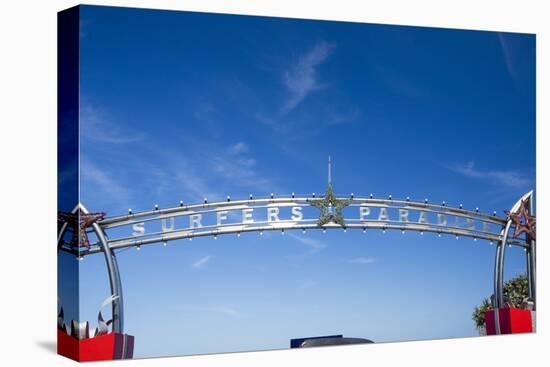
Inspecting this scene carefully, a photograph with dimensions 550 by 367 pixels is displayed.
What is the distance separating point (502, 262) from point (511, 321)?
0.88m

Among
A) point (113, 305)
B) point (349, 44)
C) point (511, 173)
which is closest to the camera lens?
point (113, 305)

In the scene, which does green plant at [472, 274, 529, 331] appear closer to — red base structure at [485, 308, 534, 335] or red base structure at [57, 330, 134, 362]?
red base structure at [485, 308, 534, 335]

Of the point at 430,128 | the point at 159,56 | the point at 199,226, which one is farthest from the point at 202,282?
the point at 430,128

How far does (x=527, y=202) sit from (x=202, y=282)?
516 cm

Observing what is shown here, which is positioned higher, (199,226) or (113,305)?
(199,226)

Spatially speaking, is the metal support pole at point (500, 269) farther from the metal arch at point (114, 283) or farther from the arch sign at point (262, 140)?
the metal arch at point (114, 283)

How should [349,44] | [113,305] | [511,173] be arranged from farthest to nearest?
[511,173] < [349,44] < [113,305]

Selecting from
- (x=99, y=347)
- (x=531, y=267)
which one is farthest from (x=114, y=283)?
(x=531, y=267)

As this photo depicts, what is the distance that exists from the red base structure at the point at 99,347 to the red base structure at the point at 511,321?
17.5ft

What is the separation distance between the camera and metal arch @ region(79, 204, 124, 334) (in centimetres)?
1351

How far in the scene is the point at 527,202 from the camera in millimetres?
16438

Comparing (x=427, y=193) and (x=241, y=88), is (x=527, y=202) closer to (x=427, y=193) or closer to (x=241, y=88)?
(x=427, y=193)

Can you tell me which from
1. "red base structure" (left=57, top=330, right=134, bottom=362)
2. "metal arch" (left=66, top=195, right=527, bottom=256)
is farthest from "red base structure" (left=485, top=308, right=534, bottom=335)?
"red base structure" (left=57, top=330, right=134, bottom=362)

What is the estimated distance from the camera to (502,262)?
16.2 m
